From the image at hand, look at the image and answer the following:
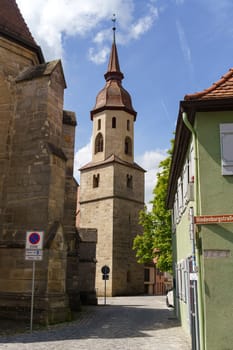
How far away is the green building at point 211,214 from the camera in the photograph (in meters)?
6.91

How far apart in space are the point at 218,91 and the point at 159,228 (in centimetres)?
1730

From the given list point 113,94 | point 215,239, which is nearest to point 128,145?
point 113,94

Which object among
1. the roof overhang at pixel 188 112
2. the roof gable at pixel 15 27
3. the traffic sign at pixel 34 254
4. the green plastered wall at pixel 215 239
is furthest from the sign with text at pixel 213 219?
the roof gable at pixel 15 27

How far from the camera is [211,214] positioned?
7.29 m

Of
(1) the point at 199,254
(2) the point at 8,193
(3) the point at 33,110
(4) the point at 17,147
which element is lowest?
(1) the point at 199,254

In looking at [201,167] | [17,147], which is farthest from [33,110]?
[201,167]

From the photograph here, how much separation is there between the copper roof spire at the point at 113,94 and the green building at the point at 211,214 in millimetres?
35710

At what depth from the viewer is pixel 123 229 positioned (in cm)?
3791

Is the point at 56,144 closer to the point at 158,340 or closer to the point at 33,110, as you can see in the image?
the point at 33,110

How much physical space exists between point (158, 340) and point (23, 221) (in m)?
5.88

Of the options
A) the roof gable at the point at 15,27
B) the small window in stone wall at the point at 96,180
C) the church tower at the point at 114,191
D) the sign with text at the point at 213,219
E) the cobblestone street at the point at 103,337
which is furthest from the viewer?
the small window in stone wall at the point at 96,180

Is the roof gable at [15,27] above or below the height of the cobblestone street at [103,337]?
above

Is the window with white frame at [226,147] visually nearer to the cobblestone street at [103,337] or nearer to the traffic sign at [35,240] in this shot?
the cobblestone street at [103,337]

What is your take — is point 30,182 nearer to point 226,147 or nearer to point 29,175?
point 29,175
